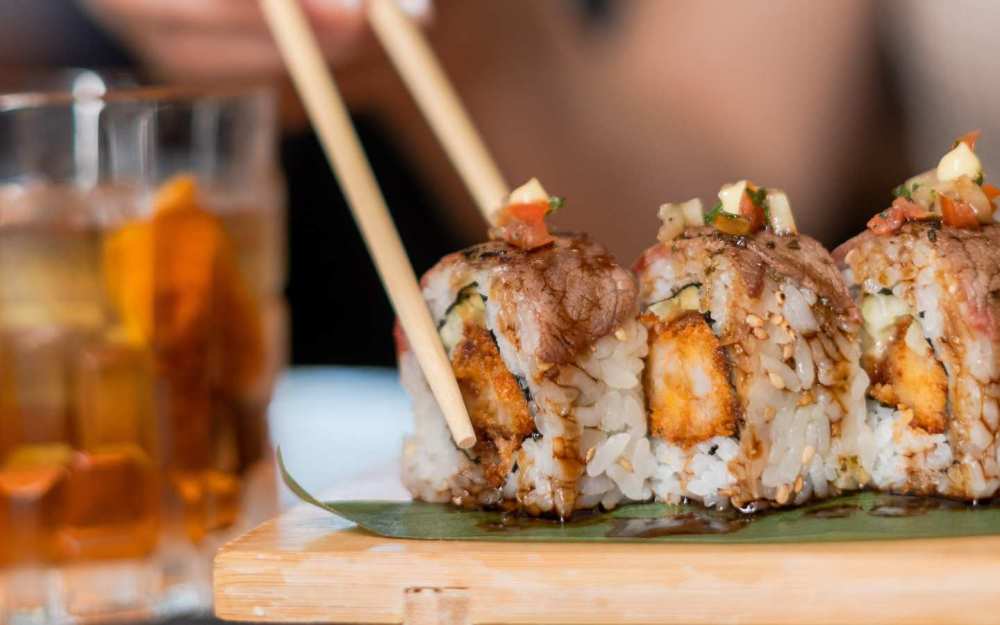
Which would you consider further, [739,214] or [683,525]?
[739,214]

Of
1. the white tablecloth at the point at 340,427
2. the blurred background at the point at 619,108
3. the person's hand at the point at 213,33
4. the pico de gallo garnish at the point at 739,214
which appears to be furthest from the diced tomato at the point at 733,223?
the blurred background at the point at 619,108

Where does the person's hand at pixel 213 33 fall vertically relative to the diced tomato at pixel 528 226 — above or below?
above

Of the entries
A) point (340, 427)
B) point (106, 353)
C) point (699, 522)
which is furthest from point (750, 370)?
point (340, 427)

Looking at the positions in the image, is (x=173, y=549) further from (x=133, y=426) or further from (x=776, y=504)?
(x=776, y=504)

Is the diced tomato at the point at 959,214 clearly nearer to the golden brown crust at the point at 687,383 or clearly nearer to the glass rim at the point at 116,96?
the golden brown crust at the point at 687,383

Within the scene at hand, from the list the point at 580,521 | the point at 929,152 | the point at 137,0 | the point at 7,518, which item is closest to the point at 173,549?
the point at 7,518

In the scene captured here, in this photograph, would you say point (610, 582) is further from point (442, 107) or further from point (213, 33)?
point (213, 33)
